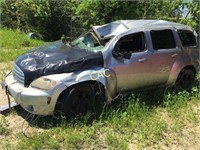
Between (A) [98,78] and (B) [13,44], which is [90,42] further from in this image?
(B) [13,44]

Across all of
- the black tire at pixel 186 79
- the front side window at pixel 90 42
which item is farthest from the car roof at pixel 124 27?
the black tire at pixel 186 79

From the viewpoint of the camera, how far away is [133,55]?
18.9 feet

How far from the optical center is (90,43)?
596 centimetres

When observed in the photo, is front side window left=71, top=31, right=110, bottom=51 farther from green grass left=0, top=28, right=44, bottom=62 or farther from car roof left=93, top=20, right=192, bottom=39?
green grass left=0, top=28, right=44, bottom=62

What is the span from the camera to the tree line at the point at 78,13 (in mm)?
10352

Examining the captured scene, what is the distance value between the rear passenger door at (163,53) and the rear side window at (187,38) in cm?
27

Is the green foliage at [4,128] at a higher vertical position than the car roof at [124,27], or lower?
lower

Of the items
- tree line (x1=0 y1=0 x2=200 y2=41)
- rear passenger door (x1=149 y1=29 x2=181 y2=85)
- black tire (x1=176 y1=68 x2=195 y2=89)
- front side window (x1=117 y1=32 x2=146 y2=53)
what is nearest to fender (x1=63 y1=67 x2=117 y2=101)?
front side window (x1=117 y1=32 x2=146 y2=53)

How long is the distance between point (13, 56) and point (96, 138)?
5657 millimetres

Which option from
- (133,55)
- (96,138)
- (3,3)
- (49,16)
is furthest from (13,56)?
(3,3)

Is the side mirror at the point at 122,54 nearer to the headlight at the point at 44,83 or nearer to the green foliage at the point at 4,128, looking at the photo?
the headlight at the point at 44,83

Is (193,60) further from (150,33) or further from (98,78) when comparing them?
(98,78)

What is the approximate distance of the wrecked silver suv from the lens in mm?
4988

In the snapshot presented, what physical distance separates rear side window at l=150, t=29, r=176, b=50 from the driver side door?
265 millimetres
